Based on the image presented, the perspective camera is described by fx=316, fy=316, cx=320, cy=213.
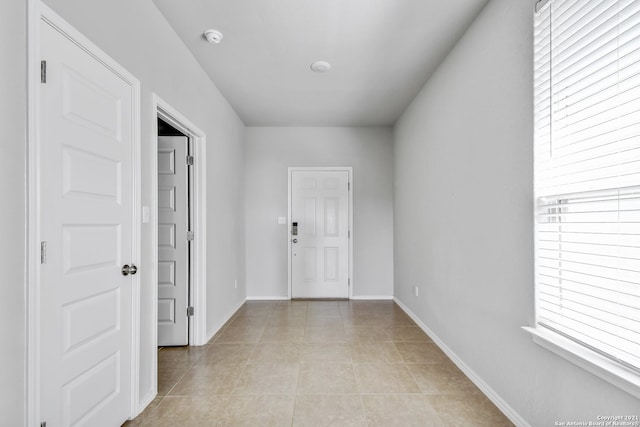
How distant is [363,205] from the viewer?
479cm

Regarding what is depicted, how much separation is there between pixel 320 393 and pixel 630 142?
2103 mm

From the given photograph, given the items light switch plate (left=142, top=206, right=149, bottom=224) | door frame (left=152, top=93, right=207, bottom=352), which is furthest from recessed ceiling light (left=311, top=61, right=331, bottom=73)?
light switch plate (left=142, top=206, right=149, bottom=224)

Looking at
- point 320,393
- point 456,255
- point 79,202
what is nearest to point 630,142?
point 456,255

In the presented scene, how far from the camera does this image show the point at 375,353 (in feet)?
9.15

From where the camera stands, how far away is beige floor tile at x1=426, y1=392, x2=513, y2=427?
182 centimetres

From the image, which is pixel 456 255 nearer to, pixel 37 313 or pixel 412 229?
pixel 412 229

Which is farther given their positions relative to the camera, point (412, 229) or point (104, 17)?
point (412, 229)

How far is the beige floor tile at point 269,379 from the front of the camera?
2.17 m

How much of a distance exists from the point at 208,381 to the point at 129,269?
1.07 metres

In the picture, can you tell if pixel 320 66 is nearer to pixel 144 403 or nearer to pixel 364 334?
pixel 364 334

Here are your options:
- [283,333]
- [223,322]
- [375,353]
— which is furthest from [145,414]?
[375,353]

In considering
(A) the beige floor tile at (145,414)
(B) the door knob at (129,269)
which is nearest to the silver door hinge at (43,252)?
(B) the door knob at (129,269)

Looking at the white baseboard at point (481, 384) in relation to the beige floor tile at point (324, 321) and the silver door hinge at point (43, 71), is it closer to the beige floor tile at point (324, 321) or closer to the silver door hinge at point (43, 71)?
the beige floor tile at point (324, 321)

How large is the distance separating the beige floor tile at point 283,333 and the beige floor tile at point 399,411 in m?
1.19
